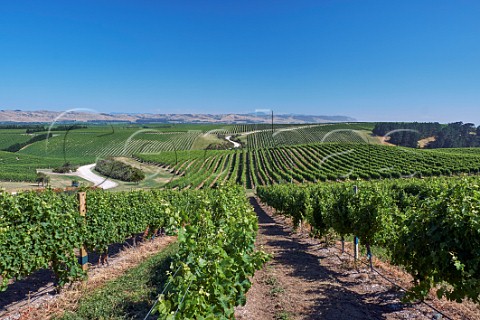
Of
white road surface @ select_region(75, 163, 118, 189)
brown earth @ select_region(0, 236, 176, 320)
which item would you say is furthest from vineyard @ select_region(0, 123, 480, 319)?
white road surface @ select_region(75, 163, 118, 189)

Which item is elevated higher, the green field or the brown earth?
the brown earth

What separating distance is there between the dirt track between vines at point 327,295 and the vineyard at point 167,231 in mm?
732

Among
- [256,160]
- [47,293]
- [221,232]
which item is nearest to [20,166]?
[256,160]

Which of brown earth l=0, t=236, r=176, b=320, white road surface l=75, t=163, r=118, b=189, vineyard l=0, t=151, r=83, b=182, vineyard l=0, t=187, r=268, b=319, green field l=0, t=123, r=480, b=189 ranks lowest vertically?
white road surface l=75, t=163, r=118, b=189

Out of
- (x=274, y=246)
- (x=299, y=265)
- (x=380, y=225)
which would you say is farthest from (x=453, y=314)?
(x=274, y=246)

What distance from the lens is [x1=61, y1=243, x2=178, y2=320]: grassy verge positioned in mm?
6324

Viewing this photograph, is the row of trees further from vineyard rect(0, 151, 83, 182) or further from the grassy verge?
the grassy verge

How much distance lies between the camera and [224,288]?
14.1 ft

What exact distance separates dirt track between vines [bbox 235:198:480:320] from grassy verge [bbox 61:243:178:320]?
2143 mm

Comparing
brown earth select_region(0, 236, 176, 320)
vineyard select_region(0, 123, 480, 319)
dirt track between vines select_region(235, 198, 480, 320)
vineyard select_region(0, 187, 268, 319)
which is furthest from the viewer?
brown earth select_region(0, 236, 176, 320)

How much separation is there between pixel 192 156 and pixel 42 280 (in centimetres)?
7188

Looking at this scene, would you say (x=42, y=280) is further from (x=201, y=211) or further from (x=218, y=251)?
(x=218, y=251)

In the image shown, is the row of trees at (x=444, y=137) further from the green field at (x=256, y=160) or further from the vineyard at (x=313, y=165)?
the vineyard at (x=313, y=165)

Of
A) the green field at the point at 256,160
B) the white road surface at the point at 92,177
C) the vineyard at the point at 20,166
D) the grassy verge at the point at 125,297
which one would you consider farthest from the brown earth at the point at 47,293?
the vineyard at the point at 20,166
